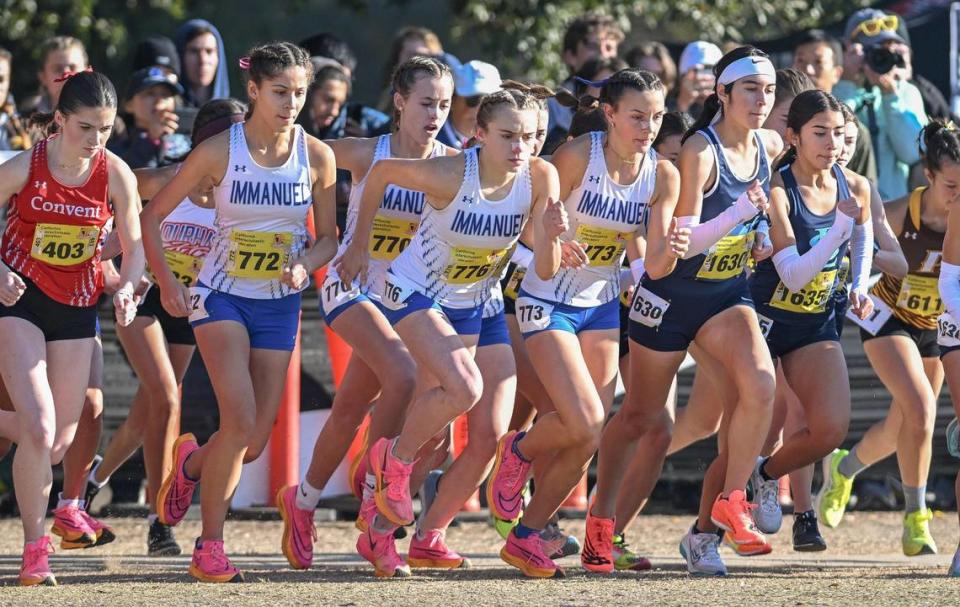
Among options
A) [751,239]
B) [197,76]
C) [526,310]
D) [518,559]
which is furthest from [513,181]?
[197,76]

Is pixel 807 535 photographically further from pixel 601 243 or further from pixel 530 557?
pixel 601 243

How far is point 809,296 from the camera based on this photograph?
7.90 meters

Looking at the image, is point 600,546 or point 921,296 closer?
point 600,546

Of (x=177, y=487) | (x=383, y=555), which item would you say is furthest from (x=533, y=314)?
(x=177, y=487)

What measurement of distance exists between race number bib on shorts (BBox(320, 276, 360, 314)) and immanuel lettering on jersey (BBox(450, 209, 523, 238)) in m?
0.58

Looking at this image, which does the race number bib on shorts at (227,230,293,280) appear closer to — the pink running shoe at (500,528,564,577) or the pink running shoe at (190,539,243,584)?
the pink running shoe at (190,539,243,584)

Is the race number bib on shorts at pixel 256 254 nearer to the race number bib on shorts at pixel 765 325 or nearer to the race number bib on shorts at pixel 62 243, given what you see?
the race number bib on shorts at pixel 62 243

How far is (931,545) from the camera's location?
27.6 feet

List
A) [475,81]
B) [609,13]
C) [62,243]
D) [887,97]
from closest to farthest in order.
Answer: [62,243] < [475,81] < [887,97] < [609,13]

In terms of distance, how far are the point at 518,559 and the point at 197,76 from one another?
420cm

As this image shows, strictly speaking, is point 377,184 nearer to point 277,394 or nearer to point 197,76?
point 277,394

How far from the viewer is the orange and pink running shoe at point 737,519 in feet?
24.1

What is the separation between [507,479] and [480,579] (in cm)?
45

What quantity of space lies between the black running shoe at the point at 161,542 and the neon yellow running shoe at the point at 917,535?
3.44 metres
